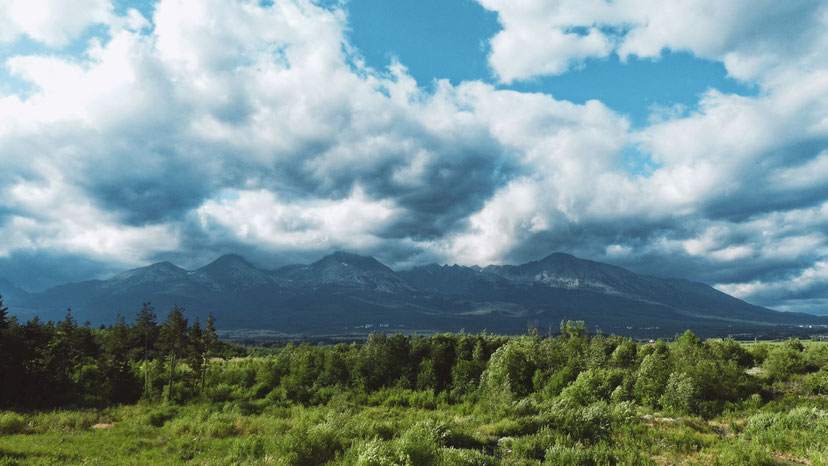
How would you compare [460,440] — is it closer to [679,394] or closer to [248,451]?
[248,451]

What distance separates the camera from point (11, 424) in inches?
1199

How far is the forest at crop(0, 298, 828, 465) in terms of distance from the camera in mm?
19656

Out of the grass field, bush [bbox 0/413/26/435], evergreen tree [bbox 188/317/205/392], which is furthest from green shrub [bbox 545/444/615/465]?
evergreen tree [bbox 188/317/205/392]

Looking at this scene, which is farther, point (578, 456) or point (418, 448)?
point (578, 456)

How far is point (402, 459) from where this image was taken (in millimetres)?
15047

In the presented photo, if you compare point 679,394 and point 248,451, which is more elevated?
point 679,394

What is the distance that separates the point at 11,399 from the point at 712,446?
2920 inches

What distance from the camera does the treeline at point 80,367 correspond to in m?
48.6

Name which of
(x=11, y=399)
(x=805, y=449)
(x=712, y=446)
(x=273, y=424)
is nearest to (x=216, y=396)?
(x=11, y=399)

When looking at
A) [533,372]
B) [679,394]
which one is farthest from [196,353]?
[679,394]

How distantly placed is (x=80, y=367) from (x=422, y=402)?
59.0 m

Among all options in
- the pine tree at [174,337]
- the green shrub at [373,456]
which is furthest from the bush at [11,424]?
the green shrub at [373,456]

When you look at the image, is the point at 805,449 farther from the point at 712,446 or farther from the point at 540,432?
the point at 540,432

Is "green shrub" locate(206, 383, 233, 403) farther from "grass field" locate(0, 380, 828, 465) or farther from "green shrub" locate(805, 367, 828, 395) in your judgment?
"green shrub" locate(805, 367, 828, 395)
